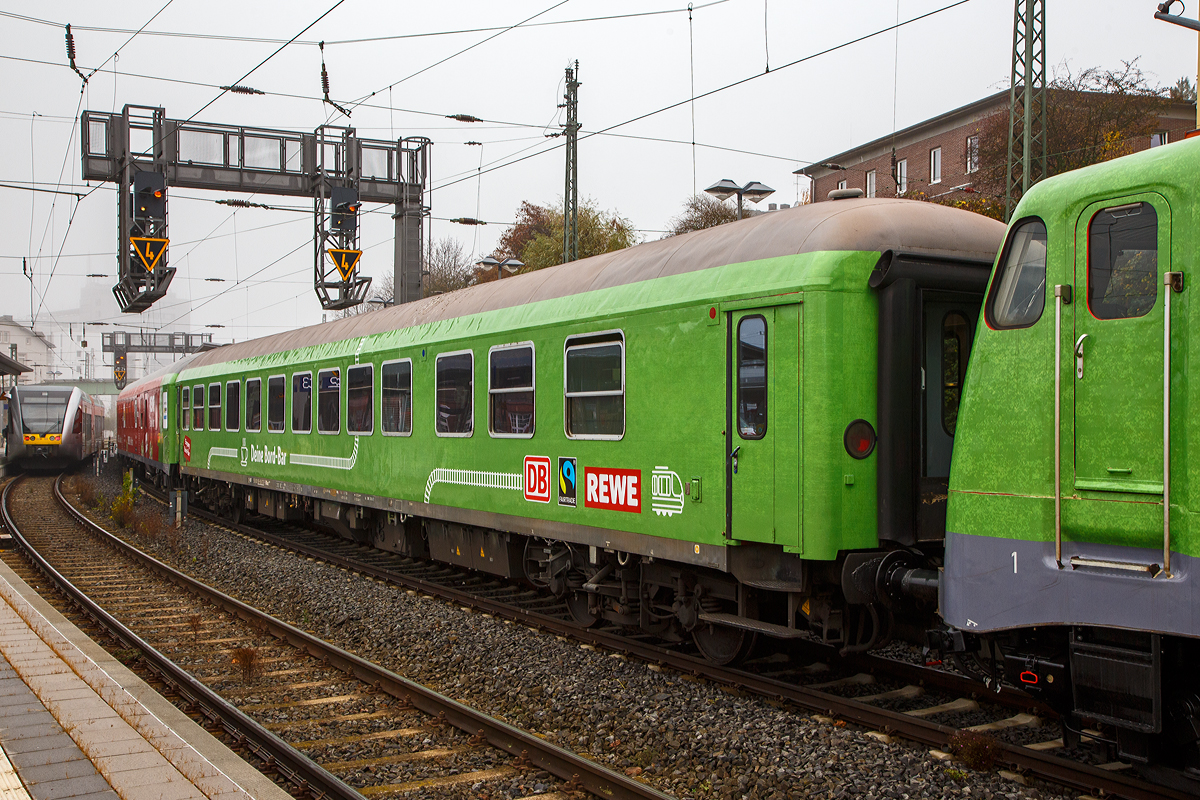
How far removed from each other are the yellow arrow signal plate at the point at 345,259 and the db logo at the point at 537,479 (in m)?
11.5

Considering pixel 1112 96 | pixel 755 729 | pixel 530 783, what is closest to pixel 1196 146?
pixel 755 729

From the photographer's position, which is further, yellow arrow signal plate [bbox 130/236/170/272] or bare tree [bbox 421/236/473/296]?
bare tree [bbox 421/236/473/296]

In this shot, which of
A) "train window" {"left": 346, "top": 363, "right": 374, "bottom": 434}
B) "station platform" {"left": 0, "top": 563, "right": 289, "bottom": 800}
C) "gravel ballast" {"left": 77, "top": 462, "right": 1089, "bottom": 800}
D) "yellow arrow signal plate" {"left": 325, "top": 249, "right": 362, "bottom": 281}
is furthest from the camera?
"yellow arrow signal plate" {"left": 325, "top": 249, "right": 362, "bottom": 281}

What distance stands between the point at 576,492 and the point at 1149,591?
4.95 m

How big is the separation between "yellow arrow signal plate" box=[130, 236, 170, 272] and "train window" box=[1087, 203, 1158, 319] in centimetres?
1792

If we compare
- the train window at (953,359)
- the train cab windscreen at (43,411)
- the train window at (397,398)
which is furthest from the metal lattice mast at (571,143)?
the train cab windscreen at (43,411)

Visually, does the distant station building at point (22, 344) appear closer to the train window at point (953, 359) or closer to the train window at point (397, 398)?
the train window at point (397, 398)

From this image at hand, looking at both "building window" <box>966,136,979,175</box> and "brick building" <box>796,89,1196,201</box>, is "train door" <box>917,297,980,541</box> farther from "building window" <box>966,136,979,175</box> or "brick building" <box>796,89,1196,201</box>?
"building window" <box>966,136,979,175</box>

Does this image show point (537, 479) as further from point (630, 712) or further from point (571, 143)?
point (571, 143)

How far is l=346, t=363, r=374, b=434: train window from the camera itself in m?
12.5

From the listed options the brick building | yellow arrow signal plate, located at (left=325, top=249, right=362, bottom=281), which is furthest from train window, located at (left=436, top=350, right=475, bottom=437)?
the brick building

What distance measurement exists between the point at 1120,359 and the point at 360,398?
1009cm

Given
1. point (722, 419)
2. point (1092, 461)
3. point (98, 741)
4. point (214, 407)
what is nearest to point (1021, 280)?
point (1092, 461)

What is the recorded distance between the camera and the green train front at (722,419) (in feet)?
20.2
